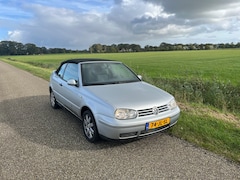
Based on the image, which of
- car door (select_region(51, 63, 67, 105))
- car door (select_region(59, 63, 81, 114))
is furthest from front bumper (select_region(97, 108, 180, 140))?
car door (select_region(51, 63, 67, 105))

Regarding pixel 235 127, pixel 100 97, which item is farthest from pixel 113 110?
pixel 235 127

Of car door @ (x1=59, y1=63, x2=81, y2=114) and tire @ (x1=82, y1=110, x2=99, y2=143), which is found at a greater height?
car door @ (x1=59, y1=63, x2=81, y2=114)

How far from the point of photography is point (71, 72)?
Answer: 5121 mm

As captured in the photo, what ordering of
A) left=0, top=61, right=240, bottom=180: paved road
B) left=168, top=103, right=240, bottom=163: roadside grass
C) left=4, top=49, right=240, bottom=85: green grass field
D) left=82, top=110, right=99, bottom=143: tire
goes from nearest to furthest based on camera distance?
left=0, top=61, right=240, bottom=180: paved road, left=168, top=103, right=240, bottom=163: roadside grass, left=82, top=110, right=99, bottom=143: tire, left=4, top=49, right=240, bottom=85: green grass field

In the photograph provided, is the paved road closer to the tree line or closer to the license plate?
the license plate

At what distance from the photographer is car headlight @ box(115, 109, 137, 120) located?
3.43 meters

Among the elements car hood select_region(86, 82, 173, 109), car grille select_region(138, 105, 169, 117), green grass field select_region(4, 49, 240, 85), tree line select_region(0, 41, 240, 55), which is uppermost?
tree line select_region(0, 41, 240, 55)

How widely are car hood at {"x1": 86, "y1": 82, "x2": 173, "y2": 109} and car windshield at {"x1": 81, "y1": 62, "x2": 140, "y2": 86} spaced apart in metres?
0.24

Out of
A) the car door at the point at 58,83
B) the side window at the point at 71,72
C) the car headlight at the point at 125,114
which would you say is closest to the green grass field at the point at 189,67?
the car door at the point at 58,83

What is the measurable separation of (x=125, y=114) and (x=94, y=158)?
2.84 feet

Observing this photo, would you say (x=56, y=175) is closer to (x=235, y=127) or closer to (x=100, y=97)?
(x=100, y=97)

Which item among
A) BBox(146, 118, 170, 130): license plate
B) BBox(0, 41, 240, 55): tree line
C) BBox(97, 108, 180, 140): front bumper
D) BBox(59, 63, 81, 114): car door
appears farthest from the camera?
BBox(0, 41, 240, 55): tree line

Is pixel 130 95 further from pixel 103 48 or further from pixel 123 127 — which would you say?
pixel 103 48

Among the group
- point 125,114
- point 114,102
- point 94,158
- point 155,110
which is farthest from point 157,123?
point 94,158
